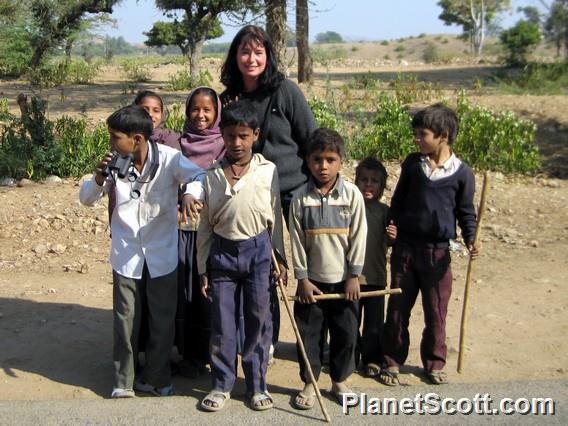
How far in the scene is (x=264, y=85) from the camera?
3910 millimetres

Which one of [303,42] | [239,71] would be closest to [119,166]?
[239,71]

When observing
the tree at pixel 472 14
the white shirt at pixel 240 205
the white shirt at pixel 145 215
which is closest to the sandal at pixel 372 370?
the white shirt at pixel 240 205

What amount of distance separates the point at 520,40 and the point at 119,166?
24822 millimetres

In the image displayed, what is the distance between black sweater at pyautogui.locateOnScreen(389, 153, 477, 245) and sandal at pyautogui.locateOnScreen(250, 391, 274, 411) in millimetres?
1177

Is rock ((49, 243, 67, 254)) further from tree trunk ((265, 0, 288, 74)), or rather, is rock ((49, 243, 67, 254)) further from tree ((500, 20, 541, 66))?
tree ((500, 20, 541, 66))

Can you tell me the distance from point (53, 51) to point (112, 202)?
17.9 m

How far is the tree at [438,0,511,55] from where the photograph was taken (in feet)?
171

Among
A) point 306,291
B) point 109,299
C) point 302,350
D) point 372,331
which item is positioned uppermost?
point 306,291

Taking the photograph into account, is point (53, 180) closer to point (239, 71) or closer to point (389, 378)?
point (239, 71)

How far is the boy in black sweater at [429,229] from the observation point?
3.89m

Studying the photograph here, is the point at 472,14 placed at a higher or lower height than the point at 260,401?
higher

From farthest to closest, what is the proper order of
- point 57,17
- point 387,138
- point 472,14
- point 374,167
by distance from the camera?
point 472,14, point 57,17, point 387,138, point 374,167

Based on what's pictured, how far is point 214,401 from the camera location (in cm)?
369

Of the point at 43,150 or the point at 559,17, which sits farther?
the point at 559,17
